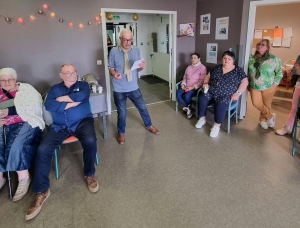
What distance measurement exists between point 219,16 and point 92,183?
10.7 ft

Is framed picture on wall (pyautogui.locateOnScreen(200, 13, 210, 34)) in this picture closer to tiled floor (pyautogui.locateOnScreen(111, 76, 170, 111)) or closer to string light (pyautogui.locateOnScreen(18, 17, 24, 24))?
tiled floor (pyautogui.locateOnScreen(111, 76, 170, 111))

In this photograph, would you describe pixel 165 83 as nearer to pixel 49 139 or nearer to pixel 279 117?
pixel 279 117

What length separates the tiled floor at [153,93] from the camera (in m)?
4.69

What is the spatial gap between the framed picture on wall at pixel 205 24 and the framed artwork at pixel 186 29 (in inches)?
7.8

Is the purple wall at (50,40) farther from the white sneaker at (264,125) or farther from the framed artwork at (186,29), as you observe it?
the white sneaker at (264,125)

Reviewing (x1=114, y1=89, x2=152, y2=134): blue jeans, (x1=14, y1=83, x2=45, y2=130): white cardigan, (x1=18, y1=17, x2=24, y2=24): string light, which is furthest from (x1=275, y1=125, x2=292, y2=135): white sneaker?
(x1=18, y1=17, x2=24, y2=24): string light

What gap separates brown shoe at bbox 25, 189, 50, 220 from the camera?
5.88ft

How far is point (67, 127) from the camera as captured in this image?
224 centimetres

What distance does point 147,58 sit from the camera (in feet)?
22.7

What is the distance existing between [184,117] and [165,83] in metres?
2.53

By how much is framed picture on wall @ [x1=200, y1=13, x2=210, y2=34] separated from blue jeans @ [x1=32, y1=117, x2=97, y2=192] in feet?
9.33

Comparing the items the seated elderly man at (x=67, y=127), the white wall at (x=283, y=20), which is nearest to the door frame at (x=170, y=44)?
the seated elderly man at (x=67, y=127)

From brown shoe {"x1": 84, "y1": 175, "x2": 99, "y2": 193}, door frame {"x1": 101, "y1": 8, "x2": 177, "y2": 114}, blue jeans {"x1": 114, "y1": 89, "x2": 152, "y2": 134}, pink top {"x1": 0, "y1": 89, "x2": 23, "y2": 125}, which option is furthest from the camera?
door frame {"x1": 101, "y1": 8, "x2": 177, "y2": 114}

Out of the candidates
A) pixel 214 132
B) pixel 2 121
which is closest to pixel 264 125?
pixel 214 132
